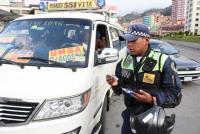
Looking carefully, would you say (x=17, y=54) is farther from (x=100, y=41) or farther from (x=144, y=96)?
(x=144, y=96)

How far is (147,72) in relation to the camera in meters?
3.36

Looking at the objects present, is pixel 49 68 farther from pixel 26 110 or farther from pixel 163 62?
pixel 163 62

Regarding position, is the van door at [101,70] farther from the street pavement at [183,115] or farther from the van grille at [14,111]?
the van grille at [14,111]

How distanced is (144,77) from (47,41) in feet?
5.83

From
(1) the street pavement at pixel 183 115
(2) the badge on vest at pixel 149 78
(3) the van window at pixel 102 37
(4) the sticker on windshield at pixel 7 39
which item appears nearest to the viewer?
(2) the badge on vest at pixel 149 78

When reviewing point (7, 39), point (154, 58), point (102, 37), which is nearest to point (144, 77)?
point (154, 58)

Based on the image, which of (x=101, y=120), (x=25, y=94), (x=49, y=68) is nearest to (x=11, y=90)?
(x=25, y=94)

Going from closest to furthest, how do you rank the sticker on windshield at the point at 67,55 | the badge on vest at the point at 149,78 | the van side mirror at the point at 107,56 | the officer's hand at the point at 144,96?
the officer's hand at the point at 144,96 < the badge on vest at the point at 149,78 < the sticker on windshield at the point at 67,55 < the van side mirror at the point at 107,56

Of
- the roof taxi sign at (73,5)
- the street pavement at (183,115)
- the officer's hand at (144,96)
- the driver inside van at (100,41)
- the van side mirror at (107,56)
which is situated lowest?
the street pavement at (183,115)

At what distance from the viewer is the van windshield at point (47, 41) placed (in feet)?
14.3

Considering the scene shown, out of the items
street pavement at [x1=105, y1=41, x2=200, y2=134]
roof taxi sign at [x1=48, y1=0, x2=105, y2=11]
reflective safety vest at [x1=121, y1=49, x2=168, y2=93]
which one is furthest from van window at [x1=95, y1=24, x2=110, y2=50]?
reflective safety vest at [x1=121, y1=49, x2=168, y2=93]

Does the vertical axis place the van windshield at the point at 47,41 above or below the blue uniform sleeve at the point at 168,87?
above

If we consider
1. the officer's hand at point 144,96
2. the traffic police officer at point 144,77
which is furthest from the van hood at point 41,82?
the officer's hand at point 144,96

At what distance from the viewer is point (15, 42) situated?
4770mm
